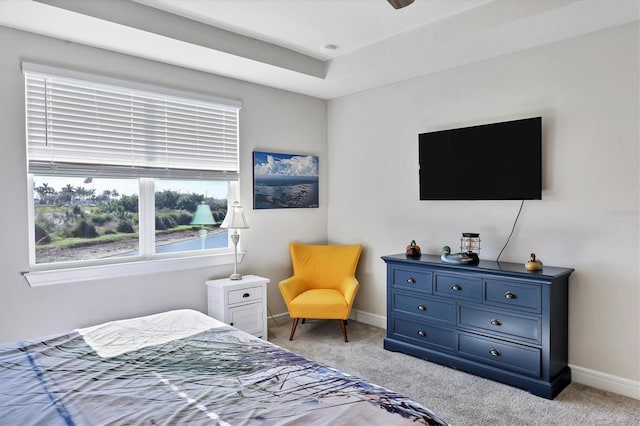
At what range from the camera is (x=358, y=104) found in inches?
178

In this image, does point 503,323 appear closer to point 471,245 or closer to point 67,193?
point 471,245

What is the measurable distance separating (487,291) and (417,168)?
1398 mm

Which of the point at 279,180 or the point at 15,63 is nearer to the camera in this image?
the point at 15,63

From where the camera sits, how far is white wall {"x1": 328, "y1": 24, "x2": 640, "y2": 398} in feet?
9.35

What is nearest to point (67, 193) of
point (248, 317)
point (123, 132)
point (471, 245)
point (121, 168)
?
point (121, 168)

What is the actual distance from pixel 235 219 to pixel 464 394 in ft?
7.57

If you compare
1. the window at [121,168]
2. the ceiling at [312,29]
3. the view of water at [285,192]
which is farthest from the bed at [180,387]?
the view of water at [285,192]

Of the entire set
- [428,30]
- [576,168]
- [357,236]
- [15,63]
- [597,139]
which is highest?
[428,30]

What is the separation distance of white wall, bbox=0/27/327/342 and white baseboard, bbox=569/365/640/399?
8.87ft

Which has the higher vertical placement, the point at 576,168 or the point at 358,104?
the point at 358,104

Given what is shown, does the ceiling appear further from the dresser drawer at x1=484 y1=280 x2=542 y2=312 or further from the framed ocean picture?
the dresser drawer at x1=484 y1=280 x2=542 y2=312

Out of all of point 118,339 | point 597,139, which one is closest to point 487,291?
point 597,139

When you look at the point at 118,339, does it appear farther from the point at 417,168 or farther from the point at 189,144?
the point at 417,168

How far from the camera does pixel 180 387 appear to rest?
161cm
